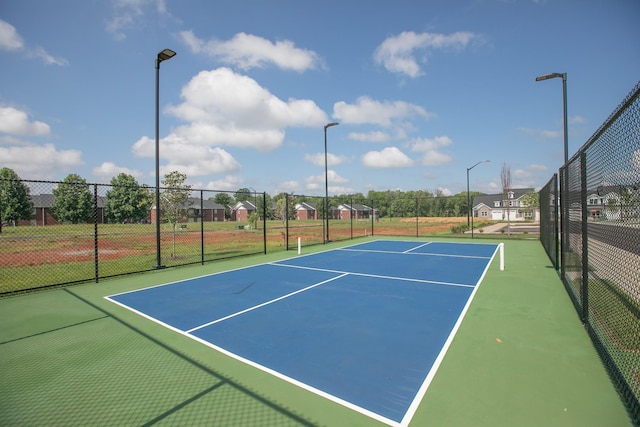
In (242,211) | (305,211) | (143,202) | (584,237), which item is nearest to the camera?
(584,237)

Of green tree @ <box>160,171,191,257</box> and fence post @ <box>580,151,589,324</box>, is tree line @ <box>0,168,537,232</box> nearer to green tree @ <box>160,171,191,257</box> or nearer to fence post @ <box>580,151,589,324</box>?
green tree @ <box>160,171,191,257</box>

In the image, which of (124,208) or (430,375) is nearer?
(430,375)

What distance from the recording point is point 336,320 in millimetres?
5695

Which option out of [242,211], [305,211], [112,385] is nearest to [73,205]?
[112,385]

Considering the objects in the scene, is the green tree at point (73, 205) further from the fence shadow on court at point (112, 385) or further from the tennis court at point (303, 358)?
the fence shadow on court at point (112, 385)

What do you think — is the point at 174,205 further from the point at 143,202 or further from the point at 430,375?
the point at 430,375

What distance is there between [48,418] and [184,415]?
4.44 feet

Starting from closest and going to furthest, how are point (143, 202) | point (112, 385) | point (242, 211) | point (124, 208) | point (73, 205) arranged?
1. point (112, 385)
2. point (143, 202)
3. point (73, 205)
4. point (124, 208)
5. point (242, 211)

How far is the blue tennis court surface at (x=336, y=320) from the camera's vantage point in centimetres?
367

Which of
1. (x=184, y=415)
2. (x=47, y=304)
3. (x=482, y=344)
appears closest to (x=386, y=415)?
(x=184, y=415)

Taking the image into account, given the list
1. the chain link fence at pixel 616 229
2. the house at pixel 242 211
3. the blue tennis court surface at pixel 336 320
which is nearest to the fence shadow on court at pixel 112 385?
the blue tennis court surface at pixel 336 320

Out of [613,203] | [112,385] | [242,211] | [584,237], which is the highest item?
[242,211]

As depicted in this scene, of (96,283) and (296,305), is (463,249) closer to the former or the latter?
(296,305)

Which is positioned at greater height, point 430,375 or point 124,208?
point 124,208
